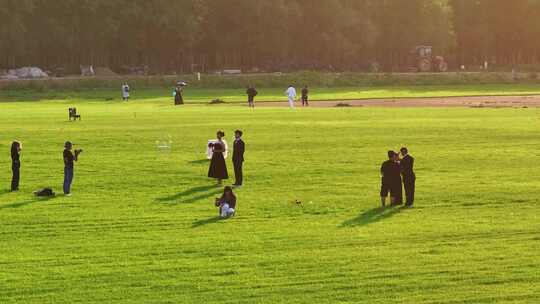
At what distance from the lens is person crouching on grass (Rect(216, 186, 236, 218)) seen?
82.1ft

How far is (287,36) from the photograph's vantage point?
130625mm

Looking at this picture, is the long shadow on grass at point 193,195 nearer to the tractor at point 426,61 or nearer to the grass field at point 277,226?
the grass field at point 277,226

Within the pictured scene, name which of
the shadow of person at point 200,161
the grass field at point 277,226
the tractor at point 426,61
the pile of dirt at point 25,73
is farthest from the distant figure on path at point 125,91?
the tractor at point 426,61

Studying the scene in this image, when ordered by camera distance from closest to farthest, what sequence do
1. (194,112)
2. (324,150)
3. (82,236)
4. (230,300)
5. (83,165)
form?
1. (230,300)
2. (82,236)
3. (83,165)
4. (324,150)
5. (194,112)

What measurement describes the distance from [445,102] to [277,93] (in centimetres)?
2259

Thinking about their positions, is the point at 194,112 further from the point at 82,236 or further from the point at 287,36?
Result: the point at 287,36

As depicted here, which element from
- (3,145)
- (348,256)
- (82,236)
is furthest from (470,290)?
(3,145)

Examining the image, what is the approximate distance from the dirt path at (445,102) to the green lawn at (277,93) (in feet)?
17.3

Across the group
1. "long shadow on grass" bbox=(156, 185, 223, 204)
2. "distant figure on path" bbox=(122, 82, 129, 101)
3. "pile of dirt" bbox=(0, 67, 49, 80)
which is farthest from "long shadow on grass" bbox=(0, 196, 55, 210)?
"pile of dirt" bbox=(0, 67, 49, 80)

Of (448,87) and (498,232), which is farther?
(448,87)

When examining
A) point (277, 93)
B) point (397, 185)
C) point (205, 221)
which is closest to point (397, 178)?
point (397, 185)

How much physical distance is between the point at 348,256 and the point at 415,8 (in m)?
122

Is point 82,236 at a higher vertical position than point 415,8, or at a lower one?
lower

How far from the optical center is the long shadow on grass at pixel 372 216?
24391 millimetres
